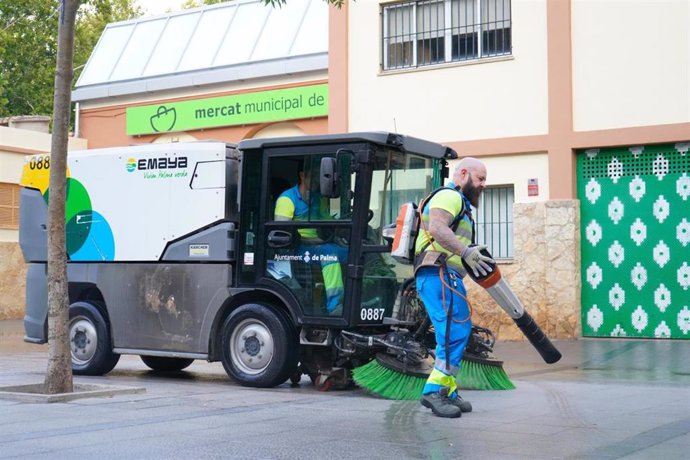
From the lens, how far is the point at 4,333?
20172 mm

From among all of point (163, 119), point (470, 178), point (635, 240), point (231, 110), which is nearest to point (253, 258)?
point (470, 178)

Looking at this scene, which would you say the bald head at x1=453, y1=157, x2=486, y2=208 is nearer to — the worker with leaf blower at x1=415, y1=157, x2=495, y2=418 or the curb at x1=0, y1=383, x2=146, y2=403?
the worker with leaf blower at x1=415, y1=157, x2=495, y2=418

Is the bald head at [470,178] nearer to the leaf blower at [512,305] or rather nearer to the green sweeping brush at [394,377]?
the leaf blower at [512,305]

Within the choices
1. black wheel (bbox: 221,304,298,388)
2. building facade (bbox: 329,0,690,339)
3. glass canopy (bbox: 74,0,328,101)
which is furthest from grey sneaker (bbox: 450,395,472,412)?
glass canopy (bbox: 74,0,328,101)

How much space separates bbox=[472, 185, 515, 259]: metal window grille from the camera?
17.9m

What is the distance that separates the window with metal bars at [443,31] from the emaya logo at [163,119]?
5.50 m

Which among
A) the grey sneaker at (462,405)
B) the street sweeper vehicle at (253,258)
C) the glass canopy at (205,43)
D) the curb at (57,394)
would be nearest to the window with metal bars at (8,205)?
the glass canopy at (205,43)

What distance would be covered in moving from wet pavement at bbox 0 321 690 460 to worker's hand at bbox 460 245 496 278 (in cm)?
111

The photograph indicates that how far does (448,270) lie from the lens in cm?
849

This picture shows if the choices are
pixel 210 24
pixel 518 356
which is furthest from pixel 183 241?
→ pixel 210 24

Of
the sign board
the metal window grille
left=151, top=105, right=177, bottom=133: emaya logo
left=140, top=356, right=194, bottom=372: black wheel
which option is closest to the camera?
left=140, top=356, right=194, bottom=372: black wheel

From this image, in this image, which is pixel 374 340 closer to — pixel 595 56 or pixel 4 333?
pixel 595 56

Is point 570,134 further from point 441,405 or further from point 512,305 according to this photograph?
point 441,405

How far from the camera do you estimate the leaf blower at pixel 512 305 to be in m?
8.36
